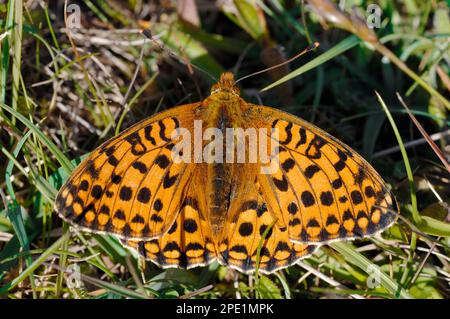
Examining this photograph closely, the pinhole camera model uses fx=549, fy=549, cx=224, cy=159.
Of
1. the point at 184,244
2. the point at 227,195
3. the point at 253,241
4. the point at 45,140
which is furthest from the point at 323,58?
the point at 45,140

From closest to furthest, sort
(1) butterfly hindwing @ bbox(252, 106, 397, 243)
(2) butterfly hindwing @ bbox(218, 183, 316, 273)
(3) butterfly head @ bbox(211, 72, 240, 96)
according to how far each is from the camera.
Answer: (1) butterfly hindwing @ bbox(252, 106, 397, 243)
(2) butterfly hindwing @ bbox(218, 183, 316, 273)
(3) butterfly head @ bbox(211, 72, 240, 96)

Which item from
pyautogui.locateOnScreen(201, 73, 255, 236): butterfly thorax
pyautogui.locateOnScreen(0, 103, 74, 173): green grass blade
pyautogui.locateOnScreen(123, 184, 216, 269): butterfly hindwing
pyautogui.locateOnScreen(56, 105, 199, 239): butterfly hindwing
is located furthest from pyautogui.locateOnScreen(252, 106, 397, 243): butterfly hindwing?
pyautogui.locateOnScreen(0, 103, 74, 173): green grass blade

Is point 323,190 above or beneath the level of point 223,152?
beneath

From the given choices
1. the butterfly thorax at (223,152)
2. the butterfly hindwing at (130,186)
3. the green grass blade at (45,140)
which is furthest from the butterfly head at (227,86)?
the green grass blade at (45,140)

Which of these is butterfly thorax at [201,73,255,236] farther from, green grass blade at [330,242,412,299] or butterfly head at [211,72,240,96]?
green grass blade at [330,242,412,299]

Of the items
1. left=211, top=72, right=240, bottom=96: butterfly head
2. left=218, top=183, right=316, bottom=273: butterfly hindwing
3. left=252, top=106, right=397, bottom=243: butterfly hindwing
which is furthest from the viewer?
left=211, top=72, right=240, bottom=96: butterfly head

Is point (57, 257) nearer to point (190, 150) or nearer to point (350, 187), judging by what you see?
point (190, 150)

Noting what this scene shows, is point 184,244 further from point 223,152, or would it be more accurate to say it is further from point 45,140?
point 45,140

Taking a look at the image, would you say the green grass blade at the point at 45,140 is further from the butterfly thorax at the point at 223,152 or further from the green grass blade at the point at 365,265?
the green grass blade at the point at 365,265
